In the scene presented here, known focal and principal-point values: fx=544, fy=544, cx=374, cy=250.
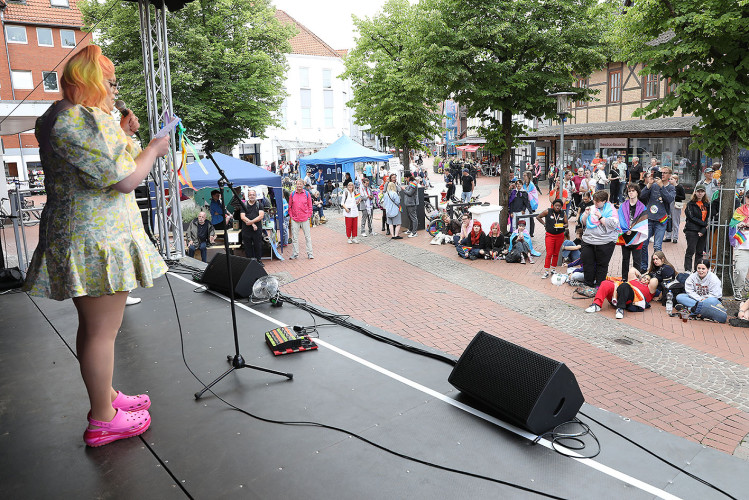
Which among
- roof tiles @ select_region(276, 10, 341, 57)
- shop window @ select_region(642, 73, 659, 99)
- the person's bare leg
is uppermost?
roof tiles @ select_region(276, 10, 341, 57)

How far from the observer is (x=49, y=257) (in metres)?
2.59

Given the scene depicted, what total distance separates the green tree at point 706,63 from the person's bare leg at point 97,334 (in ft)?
26.4

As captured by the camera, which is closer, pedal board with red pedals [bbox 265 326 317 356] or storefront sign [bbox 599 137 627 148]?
pedal board with red pedals [bbox 265 326 317 356]

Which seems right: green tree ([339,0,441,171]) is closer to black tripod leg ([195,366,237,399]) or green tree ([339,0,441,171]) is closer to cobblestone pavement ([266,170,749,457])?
cobblestone pavement ([266,170,749,457])

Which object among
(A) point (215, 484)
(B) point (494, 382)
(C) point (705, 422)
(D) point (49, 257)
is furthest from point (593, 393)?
(D) point (49, 257)

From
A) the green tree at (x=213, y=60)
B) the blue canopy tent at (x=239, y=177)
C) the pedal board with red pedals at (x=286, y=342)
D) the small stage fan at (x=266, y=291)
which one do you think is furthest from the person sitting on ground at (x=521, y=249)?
the green tree at (x=213, y=60)

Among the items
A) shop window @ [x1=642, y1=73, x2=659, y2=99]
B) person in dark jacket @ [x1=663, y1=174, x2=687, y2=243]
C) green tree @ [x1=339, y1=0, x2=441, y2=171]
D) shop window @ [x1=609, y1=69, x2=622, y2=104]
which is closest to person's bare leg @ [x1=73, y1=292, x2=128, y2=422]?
person in dark jacket @ [x1=663, y1=174, x2=687, y2=243]

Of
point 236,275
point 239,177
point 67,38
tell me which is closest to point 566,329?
point 236,275

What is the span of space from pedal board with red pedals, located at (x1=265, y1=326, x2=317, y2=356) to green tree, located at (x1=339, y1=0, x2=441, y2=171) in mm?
18826

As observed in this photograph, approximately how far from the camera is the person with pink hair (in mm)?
2484

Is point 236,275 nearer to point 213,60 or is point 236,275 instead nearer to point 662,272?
point 662,272

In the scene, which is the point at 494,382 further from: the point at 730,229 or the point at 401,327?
the point at 730,229

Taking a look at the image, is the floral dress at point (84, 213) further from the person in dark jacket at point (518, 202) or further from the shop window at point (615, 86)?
the shop window at point (615, 86)

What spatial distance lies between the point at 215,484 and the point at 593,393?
3.86m
